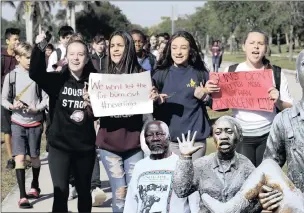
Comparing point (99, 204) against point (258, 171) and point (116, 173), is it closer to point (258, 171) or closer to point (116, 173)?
point (116, 173)

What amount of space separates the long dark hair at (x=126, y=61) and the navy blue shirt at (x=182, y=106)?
0.31 meters

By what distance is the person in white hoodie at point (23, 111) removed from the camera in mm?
6848

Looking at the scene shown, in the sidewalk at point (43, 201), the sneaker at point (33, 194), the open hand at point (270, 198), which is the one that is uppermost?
the open hand at point (270, 198)

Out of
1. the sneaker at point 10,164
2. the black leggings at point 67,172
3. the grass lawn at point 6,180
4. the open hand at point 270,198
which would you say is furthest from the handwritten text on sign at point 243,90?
the sneaker at point 10,164

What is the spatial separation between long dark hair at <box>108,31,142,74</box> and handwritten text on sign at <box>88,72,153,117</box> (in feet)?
0.22

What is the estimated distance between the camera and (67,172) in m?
5.25

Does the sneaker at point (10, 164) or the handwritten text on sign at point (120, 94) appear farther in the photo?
the sneaker at point (10, 164)

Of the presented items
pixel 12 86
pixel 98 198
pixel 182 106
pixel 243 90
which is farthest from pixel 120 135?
pixel 12 86

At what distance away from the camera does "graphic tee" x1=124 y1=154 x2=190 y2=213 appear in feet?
13.0

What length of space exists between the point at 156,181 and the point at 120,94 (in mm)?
1357

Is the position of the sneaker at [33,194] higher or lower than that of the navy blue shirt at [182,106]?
lower

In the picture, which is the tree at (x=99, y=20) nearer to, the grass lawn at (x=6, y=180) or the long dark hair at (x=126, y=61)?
the grass lawn at (x=6, y=180)

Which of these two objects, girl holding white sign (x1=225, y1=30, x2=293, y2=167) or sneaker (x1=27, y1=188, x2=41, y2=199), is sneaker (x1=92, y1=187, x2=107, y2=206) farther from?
girl holding white sign (x1=225, y1=30, x2=293, y2=167)

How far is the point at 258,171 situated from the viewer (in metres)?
2.64
